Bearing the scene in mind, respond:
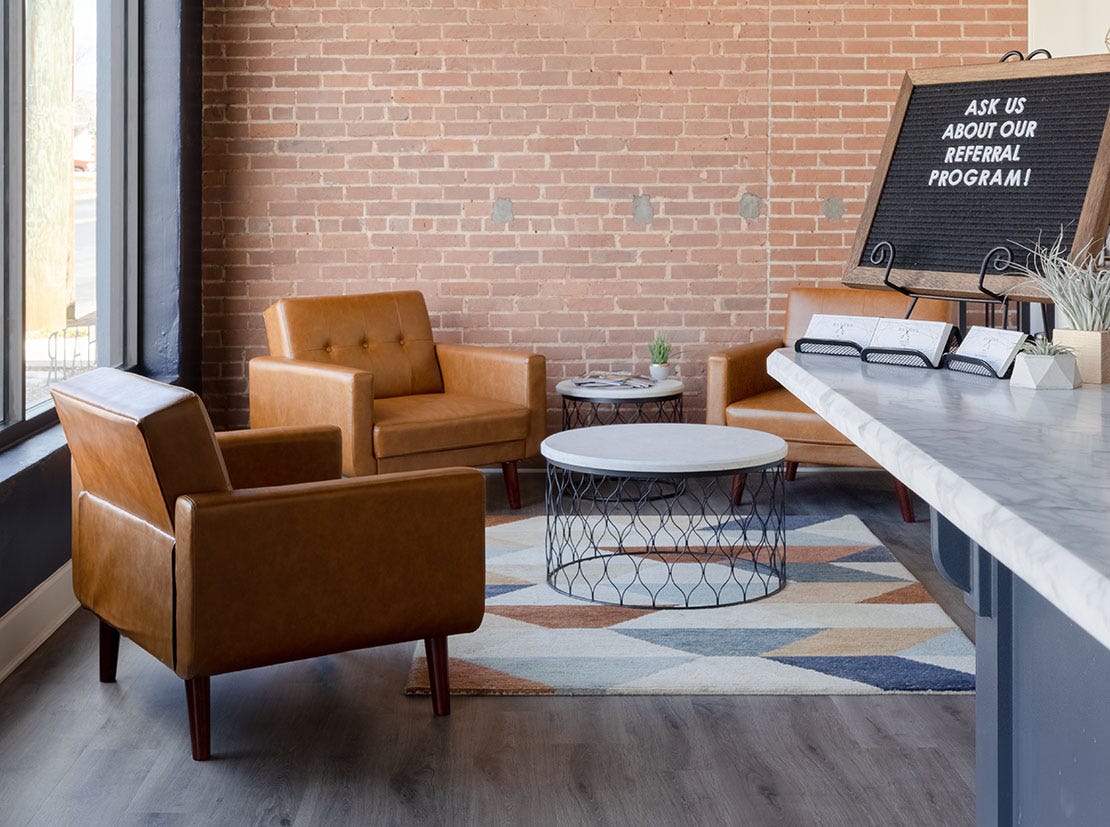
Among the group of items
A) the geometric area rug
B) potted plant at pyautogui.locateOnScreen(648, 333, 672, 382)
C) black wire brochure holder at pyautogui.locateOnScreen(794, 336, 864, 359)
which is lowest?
the geometric area rug

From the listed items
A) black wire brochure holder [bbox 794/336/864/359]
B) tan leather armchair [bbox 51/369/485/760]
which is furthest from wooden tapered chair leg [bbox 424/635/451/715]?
black wire brochure holder [bbox 794/336/864/359]

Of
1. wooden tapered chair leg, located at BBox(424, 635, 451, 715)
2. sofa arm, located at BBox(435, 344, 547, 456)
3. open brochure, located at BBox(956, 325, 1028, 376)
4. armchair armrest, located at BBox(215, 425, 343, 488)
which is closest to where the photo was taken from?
open brochure, located at BBox(956, 325, 1028, 376)

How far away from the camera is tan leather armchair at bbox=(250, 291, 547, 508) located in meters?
4.94

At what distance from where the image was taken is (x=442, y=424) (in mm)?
5059

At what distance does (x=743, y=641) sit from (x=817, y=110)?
10.8ft

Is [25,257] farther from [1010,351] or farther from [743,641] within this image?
[1010,351]

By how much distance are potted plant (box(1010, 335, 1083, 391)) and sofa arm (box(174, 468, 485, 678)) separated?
4.76 ft

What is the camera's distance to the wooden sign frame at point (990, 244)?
1.89 metres

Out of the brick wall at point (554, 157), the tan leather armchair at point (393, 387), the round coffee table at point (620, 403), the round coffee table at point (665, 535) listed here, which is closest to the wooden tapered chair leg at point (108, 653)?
the round coffee table at point (665, 535)

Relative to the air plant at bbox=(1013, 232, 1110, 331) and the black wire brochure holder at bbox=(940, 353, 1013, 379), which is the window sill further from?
the air plant at bbox=(1013, 232, 1110, 331)

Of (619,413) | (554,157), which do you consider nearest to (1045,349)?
(619,413)

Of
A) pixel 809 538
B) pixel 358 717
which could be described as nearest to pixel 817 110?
pixel 809 538

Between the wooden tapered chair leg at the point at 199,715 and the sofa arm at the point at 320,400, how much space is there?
1915mm

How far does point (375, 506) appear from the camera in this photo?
9.35ft
